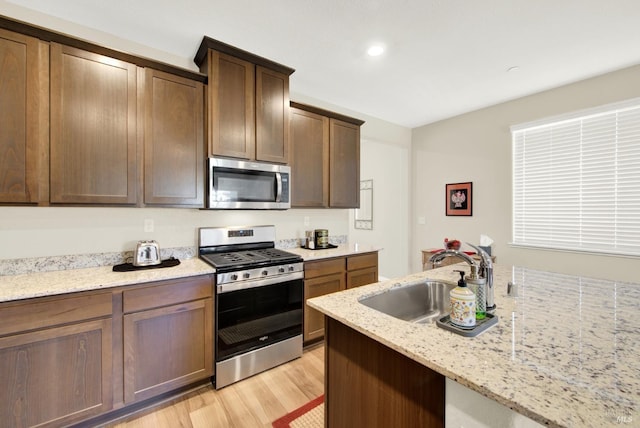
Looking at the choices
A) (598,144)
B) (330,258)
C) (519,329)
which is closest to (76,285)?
(330,258)

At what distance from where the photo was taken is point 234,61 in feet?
7.52

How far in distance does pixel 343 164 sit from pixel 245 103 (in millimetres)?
1345

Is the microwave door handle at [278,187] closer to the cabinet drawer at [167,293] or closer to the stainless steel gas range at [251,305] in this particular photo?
the stainless steel gas range at [251,305]

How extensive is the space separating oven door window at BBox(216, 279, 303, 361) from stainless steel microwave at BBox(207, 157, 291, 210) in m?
0.74

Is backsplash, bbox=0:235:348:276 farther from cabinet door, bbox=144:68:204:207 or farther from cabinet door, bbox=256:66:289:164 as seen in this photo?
cabinet door, bbox=256:66:289:164

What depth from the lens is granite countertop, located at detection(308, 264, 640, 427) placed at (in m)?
0.60

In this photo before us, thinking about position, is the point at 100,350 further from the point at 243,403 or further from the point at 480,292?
the point at 480,292

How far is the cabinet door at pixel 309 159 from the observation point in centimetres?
286

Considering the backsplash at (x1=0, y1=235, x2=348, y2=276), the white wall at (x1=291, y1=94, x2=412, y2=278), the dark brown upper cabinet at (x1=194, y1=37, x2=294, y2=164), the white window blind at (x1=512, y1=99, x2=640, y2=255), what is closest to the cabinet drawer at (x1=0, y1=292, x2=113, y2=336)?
the backsplash at (x1=0, y1=235, x2=348, y2=276)

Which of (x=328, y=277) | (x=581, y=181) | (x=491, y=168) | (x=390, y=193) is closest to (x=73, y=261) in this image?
(x=328, y=277)

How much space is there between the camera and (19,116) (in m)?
1.63

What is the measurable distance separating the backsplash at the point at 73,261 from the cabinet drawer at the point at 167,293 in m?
0.57

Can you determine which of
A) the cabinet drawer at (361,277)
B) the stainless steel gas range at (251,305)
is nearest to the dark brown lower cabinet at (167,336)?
the stainless steel gas range at (251,305)

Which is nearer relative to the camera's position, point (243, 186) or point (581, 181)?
point (243, 186)
